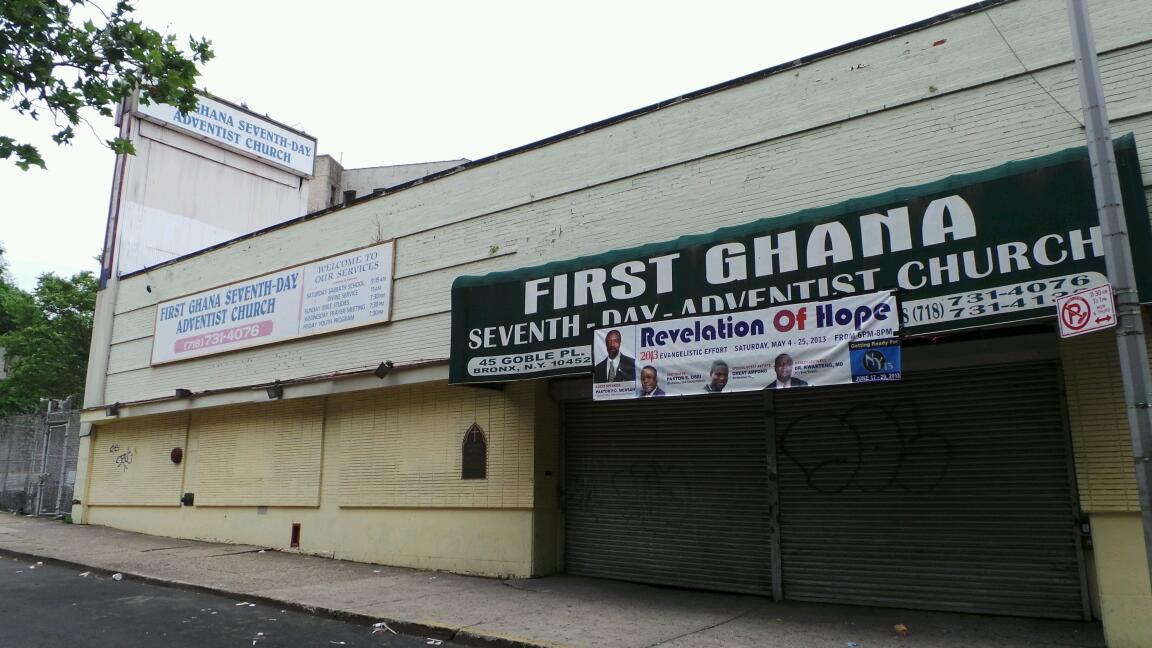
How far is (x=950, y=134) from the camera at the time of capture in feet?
28.2

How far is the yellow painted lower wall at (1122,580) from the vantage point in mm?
6754

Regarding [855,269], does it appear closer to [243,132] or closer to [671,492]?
[671,492]

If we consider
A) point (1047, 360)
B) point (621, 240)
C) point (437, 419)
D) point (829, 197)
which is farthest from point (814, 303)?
point (437, 419)

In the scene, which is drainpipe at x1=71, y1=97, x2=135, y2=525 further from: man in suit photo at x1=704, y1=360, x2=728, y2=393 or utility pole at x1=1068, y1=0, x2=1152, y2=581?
utility pole at x1=1068, y1=0, x2=1152, y2=581

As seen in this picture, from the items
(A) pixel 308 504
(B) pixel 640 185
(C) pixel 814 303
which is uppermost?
(B) pixel 640 185

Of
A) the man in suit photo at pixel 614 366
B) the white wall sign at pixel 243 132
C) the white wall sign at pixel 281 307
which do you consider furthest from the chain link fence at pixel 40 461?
the man in suit photo at pixel 614 366

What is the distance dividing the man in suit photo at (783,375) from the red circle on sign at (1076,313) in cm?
252

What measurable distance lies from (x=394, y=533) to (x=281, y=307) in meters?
5.20

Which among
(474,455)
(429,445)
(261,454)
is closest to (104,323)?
(261,454)

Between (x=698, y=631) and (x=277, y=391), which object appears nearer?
(x=698, y=631)

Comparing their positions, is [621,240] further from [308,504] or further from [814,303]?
[308,504]

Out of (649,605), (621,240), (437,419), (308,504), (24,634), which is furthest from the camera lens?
(308,504)

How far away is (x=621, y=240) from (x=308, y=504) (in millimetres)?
7490

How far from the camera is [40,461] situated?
20766mm
